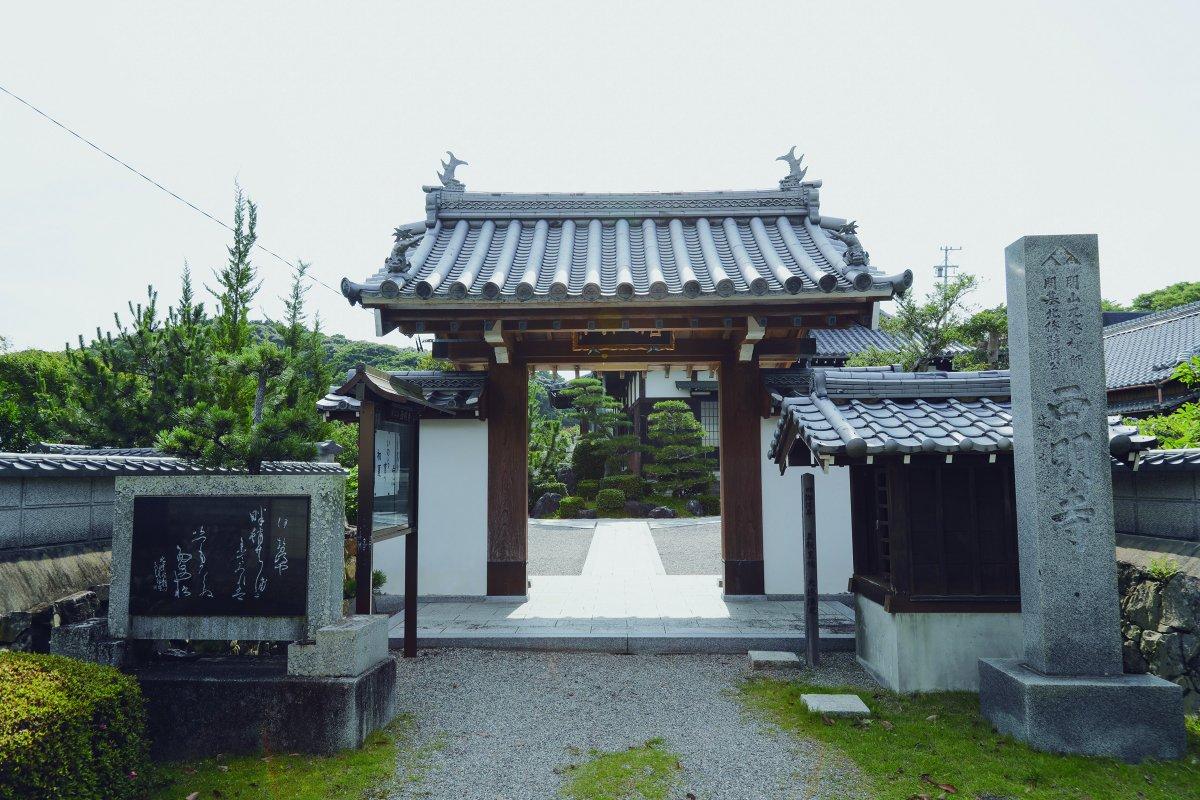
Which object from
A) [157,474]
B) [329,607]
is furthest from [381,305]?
[329,607]

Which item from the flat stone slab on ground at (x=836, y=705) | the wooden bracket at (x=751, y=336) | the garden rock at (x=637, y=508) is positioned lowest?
the flat stone slab on ground at (x=836, y=705)

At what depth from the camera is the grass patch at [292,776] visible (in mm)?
4074

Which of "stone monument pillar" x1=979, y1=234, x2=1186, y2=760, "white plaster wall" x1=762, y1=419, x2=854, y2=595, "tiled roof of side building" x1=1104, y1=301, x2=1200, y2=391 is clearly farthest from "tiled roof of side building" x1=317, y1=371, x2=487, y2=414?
"tiled roof of side building" x1=1104, y1=301, x2=1200, y2=391

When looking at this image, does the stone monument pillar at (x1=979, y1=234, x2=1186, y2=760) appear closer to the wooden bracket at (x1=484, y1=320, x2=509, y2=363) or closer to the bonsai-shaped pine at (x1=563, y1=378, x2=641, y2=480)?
the wooden bracket at (x1=484, y1=320, x2=509, y2=363)

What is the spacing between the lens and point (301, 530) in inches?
198

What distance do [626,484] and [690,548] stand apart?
854 centimetres

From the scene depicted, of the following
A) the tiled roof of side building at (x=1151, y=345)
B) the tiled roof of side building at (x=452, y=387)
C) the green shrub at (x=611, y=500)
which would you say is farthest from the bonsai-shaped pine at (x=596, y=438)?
the tiled roof of side building at (x=1151, y=345)

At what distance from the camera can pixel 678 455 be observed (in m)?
23.8

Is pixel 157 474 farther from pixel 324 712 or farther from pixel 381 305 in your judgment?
pixel 381 305

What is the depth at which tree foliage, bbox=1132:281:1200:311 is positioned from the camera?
4362 cm

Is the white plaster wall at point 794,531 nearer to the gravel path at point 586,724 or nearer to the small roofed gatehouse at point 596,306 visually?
the small roofed gatehouse at point 596,306

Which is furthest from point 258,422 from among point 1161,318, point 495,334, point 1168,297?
point 1168,297

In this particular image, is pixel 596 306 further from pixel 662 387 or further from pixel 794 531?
pixel 662 387

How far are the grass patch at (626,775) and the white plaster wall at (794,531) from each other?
190 inches
